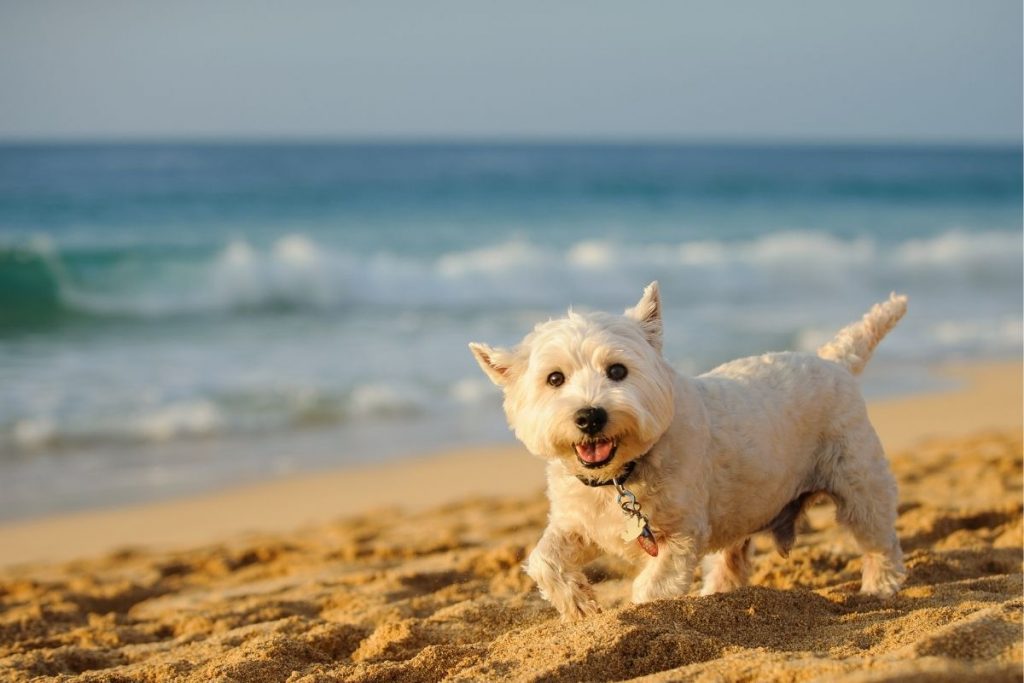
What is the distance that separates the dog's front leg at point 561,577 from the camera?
4.18m

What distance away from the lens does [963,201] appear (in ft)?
129

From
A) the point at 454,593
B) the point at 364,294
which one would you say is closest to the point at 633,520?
the point at 454,593

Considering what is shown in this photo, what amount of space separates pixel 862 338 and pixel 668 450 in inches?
57.0

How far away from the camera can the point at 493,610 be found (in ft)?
16.1

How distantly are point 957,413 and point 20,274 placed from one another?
14.9 metres

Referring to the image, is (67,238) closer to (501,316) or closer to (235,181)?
(501,316)

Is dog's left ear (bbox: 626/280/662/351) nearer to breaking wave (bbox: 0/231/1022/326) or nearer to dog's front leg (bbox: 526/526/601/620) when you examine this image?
dog's front leg (bbox: 526/526/601/620)

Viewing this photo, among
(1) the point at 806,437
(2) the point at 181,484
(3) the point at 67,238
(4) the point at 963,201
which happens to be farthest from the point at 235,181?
(1) the point at 806,437

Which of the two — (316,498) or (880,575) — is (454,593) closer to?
(880,575)

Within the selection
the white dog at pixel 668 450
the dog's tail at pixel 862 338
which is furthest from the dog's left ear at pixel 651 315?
the dog's tail at pixel 862 338

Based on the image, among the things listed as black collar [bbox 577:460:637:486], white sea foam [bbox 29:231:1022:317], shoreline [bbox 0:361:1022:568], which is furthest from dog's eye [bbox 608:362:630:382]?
white sea foam [bbox 29:231:1022:317]

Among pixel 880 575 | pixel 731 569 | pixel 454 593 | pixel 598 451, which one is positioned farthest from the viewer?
pixel 454 593

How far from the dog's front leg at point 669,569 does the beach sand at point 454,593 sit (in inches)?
4.9

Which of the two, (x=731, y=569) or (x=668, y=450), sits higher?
(x=668, y=450)
